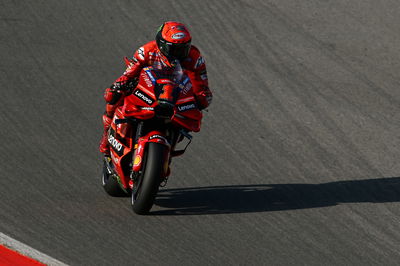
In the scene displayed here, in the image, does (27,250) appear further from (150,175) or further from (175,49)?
(175,49)

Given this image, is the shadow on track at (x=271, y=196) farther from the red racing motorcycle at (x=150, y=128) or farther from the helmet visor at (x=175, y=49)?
the helmet visor at (x=175, y=49)

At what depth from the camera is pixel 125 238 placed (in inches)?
284

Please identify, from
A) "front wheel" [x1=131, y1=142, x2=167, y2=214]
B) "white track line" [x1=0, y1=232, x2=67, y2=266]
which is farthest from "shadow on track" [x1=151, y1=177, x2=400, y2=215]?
"white track line" [x1=0, y1=232, x2=67, y2=266]

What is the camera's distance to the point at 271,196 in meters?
9.40

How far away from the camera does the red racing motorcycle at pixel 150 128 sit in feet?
25.5

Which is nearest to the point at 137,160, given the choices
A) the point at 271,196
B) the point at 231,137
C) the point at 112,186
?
the point at 112,186

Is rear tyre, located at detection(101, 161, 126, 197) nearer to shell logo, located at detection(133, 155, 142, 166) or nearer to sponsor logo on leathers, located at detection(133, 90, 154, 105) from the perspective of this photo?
shell logo, located at detection(133, 155, 142, 166)

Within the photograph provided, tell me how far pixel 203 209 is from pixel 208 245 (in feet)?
4.06

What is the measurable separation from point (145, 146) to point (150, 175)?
0.35 metres

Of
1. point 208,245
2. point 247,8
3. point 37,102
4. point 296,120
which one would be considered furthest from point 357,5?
point 208,245

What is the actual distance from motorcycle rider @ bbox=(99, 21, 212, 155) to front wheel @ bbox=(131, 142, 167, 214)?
0.87m

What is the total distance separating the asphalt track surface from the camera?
7.55 metres

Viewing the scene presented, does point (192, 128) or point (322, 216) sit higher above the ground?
point (192, 128)

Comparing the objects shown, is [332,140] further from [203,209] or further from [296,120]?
[203,209]
